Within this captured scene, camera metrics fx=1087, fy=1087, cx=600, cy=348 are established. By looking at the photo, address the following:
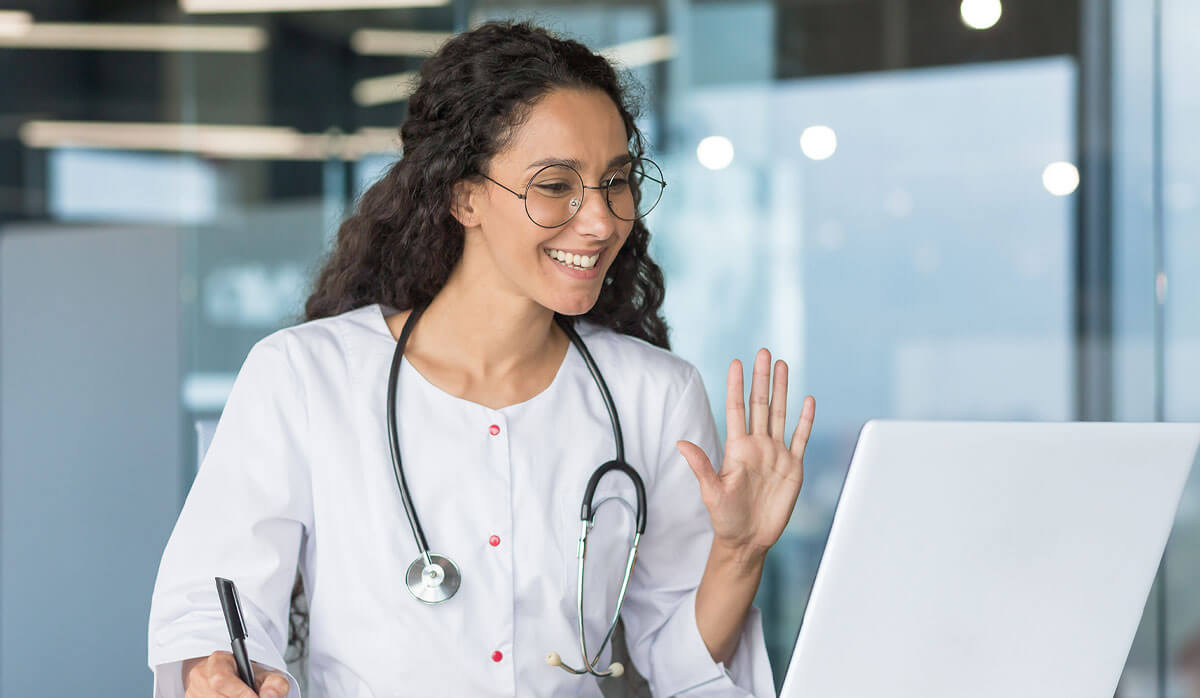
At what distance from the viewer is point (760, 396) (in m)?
1.27

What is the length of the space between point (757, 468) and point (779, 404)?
79 mm

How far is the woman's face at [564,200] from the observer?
4.31ft

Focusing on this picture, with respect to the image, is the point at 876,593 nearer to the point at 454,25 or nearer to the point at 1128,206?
the point at 1128,206

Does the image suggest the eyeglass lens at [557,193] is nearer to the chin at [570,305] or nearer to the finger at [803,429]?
the chin at [570,305]

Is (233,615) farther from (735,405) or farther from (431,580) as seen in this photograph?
(735,405)

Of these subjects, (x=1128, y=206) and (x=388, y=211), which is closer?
(x=388, y=211)

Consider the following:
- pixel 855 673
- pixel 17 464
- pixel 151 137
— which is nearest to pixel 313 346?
pixel 855 673

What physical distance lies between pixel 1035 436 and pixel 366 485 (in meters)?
0.80

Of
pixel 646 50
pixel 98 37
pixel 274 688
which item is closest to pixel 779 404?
pixel 274 688

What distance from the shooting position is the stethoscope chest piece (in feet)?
4.13

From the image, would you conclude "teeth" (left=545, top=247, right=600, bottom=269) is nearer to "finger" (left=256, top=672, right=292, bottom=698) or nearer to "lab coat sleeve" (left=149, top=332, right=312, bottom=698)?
"lab coat sleeve" (left=149, top=332, right=312, bottom=698)

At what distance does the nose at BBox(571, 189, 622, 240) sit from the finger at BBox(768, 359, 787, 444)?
26 centimetres

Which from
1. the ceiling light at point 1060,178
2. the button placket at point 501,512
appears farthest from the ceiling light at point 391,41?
the button placket at point 501,512

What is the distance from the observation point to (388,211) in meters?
1.49
